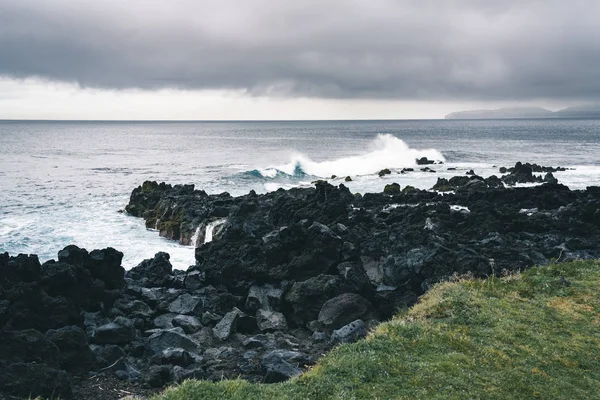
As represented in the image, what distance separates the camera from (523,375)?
1360 centimetres

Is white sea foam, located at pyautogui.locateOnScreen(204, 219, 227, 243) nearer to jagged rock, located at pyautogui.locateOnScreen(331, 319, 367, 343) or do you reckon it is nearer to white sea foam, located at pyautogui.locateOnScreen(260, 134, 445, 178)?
jagged rock, located at pyautogui.locateOnScreen(331, 319, 367, 343)

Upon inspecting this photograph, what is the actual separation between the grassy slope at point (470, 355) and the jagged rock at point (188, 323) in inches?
331

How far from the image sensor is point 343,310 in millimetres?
21672

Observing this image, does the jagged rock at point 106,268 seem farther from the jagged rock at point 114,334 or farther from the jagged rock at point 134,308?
the jagged rock at point 114,334

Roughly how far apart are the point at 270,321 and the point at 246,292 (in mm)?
3638

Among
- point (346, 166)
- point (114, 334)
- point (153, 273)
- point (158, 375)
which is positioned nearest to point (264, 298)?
point (114, 334)

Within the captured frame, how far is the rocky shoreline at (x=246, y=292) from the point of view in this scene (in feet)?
55.6

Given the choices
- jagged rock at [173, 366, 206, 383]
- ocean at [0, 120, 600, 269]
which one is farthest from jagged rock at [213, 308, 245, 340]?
ocean at [0, 120, 600, 269]

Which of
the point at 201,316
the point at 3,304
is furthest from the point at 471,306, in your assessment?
the point at 3,304

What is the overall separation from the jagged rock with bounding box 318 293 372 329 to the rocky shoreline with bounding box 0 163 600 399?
56mm

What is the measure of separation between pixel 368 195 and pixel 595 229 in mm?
21780

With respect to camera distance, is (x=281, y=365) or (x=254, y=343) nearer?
(x=281, y=365)

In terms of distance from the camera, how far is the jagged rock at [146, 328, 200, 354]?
19.0 metres

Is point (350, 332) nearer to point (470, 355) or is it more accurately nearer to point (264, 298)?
point (470, 355)
